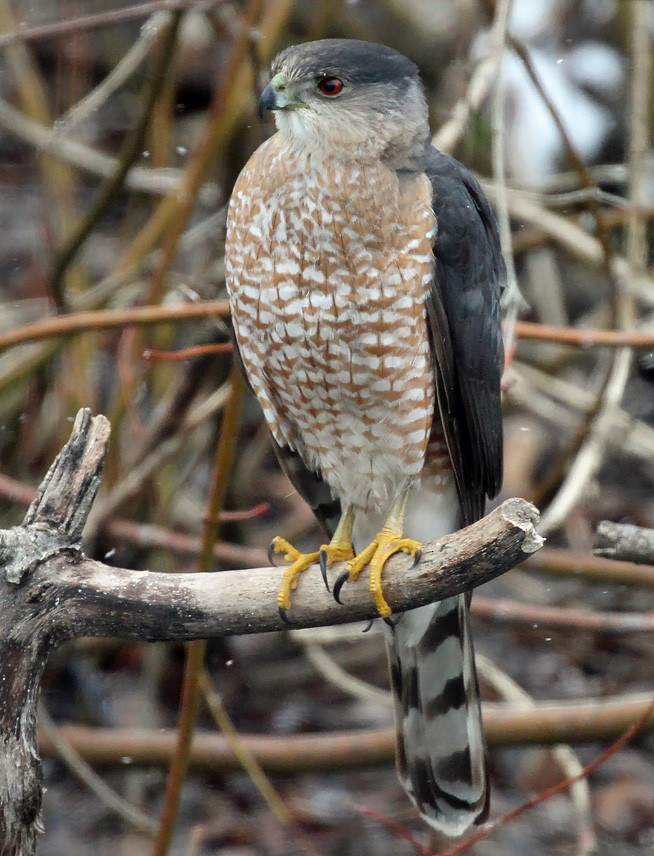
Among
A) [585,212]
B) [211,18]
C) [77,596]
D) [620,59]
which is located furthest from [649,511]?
[77,596]

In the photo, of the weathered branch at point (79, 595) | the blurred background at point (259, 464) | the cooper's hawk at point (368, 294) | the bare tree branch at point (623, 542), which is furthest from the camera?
the blurred background at point (259, 464)

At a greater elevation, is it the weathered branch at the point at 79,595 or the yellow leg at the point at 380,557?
the weathered branch at the point at 79,595

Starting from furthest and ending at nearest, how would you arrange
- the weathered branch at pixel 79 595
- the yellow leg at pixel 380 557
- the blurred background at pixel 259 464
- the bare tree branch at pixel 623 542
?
1. the blurred background at pixel 259 464
2. the yellow leg at pixel 380 557
3. the bare tree branch at pixel 623 542
4. the weathered branch at pixel 79 595

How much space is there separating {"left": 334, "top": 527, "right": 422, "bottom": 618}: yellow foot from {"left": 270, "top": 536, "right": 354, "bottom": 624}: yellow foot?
112 mm

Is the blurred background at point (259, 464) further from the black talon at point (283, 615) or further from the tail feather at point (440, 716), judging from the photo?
the black talon at point (283, 615)

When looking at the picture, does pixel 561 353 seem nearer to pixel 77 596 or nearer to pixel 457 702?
pixel 457 702

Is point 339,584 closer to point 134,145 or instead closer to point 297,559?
point 297,559

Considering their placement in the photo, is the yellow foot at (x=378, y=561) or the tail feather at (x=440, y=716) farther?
the tail feather at (x=440, y=716)

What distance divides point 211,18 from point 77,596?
11.1ft

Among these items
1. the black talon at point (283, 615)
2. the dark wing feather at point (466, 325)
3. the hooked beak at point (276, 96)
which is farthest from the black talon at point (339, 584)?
the hooked beak at point (276, 96)

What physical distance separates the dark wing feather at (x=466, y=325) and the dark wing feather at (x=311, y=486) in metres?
0.49

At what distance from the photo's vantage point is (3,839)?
2.56 m

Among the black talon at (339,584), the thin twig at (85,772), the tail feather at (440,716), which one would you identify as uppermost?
the black talon at (339,584)

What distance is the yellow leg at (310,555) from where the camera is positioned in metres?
2.81
